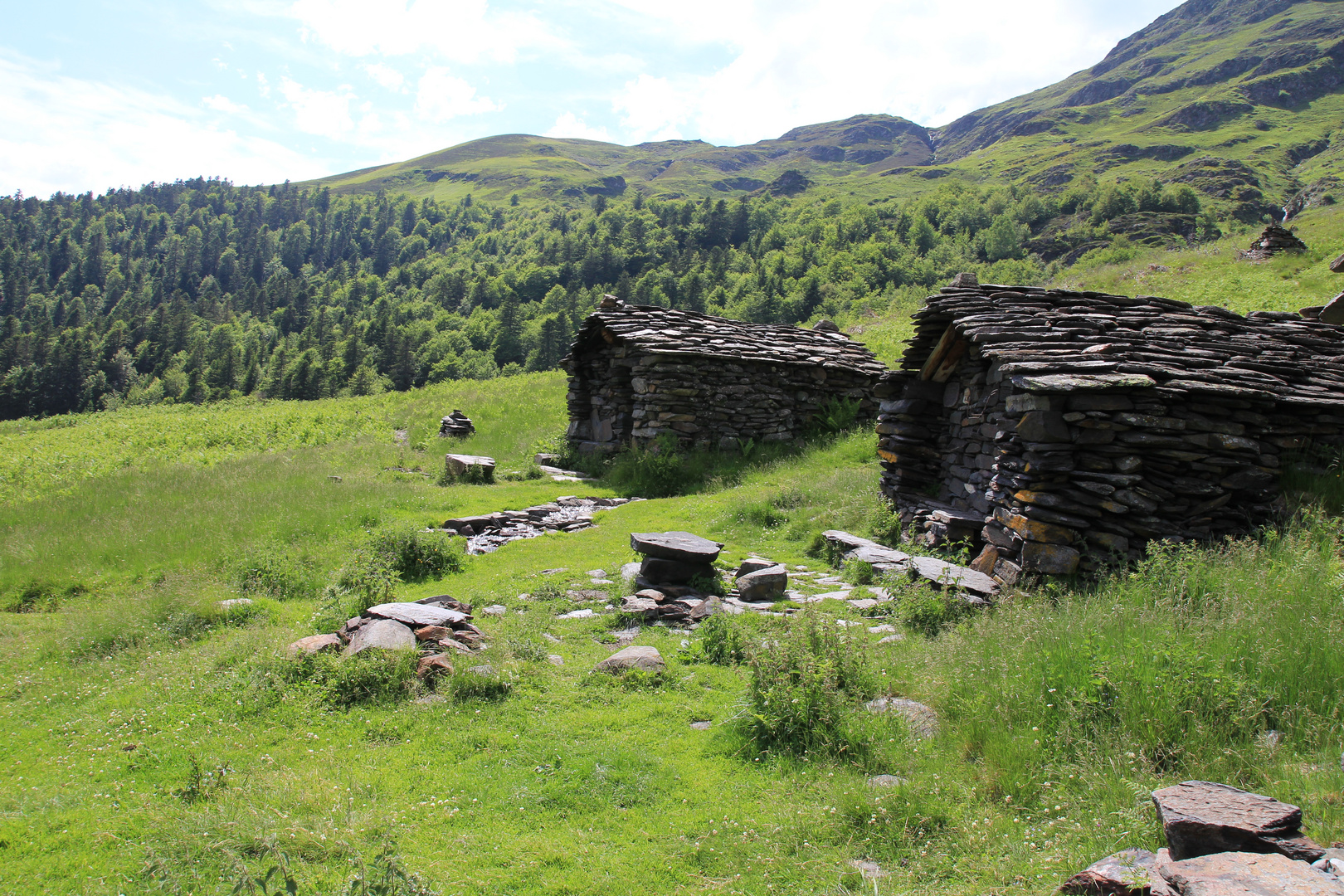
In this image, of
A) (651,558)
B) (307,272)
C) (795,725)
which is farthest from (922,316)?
(307,272)

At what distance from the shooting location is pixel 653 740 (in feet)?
16.4

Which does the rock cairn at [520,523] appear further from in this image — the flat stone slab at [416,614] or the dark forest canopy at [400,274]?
the dark forest canopy at [400,274]

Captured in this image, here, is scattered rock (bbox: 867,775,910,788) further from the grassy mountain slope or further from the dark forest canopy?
the grassy mountain slope

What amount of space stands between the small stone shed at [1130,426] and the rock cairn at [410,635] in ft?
20.1

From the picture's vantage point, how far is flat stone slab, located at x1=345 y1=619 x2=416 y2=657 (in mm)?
5961

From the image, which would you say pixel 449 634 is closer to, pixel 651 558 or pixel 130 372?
pixel 651 558

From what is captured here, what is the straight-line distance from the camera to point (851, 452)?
15.2 metres

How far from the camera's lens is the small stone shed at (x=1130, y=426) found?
7367 millimetres

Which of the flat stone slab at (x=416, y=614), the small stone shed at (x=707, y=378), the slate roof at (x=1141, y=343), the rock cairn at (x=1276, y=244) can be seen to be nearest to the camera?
the flat stone slab at (x=416, y=614)

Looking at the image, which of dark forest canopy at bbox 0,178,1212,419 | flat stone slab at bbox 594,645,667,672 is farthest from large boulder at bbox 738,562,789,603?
dark forest canopy at bbox 0,178,1212,419

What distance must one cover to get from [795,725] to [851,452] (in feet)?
36.1

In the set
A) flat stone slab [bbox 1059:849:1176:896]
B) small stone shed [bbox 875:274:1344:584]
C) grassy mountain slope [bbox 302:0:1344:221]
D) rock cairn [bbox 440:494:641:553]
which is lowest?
rock cairn [bbox 440:494:641:553]

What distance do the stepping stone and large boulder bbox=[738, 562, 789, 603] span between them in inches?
111

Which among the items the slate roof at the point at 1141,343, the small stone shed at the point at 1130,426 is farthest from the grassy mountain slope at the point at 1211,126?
the small stone shed at the point at 1130,426
